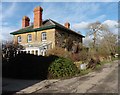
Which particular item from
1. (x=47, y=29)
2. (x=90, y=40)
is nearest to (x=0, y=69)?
(x=47, y=29)

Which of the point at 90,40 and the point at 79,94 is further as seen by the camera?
the point at 90,40

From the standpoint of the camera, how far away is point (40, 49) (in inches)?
1298

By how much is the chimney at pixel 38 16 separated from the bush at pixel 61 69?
63.0 ft

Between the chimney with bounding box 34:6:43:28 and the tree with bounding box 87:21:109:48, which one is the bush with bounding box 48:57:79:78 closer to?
the chimney with bounding box 34:6:43:28

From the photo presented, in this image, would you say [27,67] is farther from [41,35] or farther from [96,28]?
[96,28]

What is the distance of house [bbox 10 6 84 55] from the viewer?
111ft

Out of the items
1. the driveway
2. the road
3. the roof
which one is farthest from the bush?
the roof

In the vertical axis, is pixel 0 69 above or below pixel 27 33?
below

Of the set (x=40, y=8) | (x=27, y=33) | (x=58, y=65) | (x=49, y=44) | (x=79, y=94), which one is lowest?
(x=79, y=94)

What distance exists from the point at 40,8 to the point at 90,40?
20.8 m

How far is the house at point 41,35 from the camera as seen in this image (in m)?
33.8

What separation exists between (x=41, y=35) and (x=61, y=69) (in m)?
19.5

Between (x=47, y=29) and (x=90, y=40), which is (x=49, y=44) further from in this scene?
(x=90, y=40)

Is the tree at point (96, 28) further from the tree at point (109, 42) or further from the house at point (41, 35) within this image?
the house at point (41, 35)
